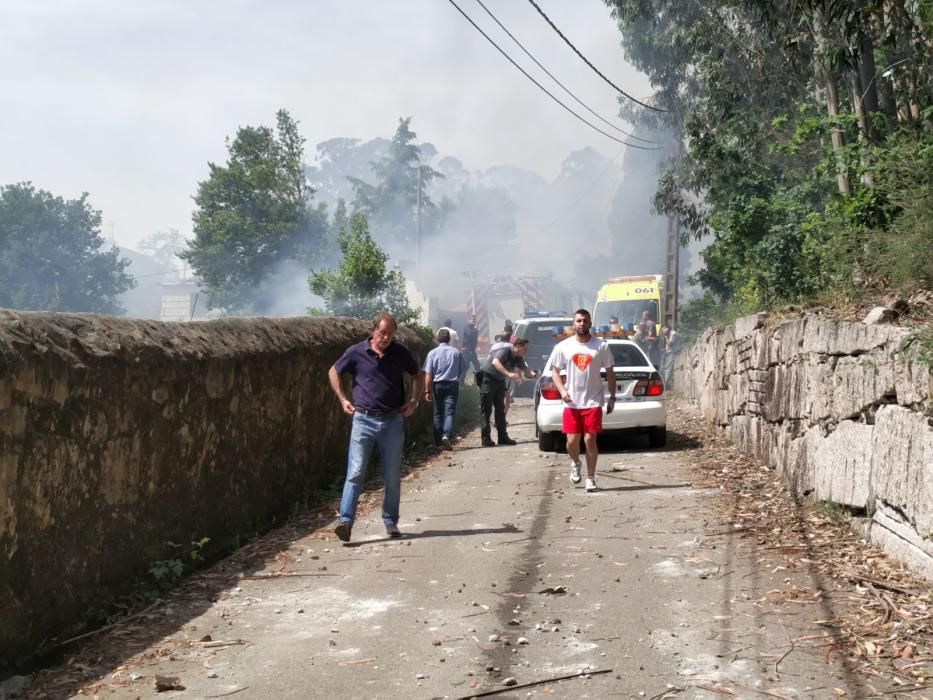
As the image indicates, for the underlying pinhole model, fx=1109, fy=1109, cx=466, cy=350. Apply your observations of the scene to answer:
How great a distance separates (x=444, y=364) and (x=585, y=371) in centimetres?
532

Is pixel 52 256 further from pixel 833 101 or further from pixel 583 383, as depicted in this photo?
pixel 583 383

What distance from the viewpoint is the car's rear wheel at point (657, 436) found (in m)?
14.6

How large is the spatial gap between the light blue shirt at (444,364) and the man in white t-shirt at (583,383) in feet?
15.9

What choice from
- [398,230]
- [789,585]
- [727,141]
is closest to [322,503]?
[789,585]

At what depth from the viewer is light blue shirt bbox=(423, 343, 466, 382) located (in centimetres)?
1608

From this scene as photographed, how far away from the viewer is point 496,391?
16.2 metres

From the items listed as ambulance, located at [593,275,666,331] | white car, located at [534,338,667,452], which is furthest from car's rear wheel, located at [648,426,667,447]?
ambulance, located at [593,275,666,331]

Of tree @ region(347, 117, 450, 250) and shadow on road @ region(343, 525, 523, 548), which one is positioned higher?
tree @ region(347, 117, 450, 250)

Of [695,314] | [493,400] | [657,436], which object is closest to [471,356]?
[695,314]

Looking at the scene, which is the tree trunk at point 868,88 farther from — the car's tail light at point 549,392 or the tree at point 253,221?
the tree at point 253,221

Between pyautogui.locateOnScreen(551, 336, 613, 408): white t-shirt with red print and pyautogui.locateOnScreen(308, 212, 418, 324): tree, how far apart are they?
14643mm

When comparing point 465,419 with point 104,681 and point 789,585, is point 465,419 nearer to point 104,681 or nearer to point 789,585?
point 789,585

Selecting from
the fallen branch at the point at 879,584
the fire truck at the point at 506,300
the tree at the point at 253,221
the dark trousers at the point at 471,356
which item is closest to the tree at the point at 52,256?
the tree at the point at 253,221

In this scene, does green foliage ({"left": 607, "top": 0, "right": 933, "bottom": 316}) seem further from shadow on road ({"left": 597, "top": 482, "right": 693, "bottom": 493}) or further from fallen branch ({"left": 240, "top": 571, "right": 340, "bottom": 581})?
fallen branch ({"left": 240, "top": 571, "right": 340, "bottom": 581})
